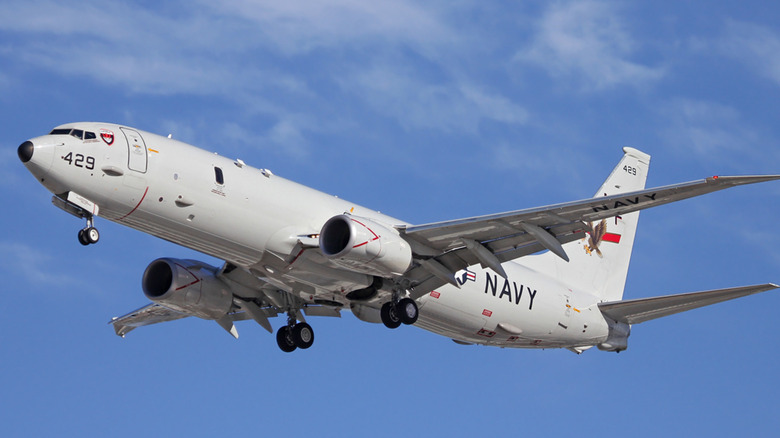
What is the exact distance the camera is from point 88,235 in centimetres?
3061

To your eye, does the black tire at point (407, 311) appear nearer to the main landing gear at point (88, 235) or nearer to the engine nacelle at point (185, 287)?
the engine nacelle at point (185, 287)

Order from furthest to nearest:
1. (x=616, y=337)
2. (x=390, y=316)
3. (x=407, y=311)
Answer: (x=616, y=337) < (x=390, y=316) < (x=407, y=311)

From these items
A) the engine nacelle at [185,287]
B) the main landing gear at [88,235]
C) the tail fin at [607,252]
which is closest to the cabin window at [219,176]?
the main landing gear at [88,235]

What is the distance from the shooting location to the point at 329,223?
3309 cm

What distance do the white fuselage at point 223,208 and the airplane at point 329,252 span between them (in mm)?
42

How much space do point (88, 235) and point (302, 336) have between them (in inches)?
426

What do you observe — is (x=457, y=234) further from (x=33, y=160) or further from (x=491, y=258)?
(x=33, y=160)

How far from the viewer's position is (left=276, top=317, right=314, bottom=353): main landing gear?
39.2 m

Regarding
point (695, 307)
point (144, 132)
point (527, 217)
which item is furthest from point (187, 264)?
point (695, 307)

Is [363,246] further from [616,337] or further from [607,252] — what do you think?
[607,252]

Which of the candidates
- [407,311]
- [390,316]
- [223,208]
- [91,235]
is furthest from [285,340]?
[91,235]

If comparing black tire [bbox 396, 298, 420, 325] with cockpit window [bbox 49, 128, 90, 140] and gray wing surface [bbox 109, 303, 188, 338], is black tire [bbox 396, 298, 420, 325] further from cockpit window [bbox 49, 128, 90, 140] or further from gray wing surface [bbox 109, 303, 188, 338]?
gray wing surface [bbox 109, 303, 188, 338]

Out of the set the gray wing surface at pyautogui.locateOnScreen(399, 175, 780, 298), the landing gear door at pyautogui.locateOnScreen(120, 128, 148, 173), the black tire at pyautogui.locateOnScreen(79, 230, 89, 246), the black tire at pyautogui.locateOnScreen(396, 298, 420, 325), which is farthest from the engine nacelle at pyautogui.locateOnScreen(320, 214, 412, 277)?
the black tire at pyautogui.locateOnScreen(79, 230, 89, 246)

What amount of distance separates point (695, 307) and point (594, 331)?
4448 millimetres
